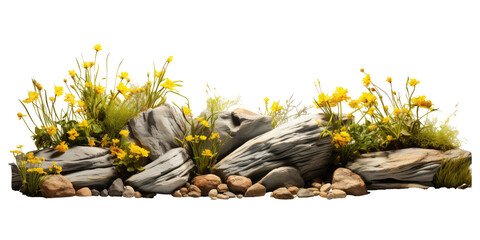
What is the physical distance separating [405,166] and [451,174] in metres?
0.57

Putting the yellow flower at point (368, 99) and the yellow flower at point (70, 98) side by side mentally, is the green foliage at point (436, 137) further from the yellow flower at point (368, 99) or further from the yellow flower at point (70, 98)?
the yellow flower at point (70, 98)

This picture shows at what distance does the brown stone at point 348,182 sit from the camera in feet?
19.6

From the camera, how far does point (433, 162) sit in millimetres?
6133

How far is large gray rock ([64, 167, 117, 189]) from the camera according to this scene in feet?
19.9

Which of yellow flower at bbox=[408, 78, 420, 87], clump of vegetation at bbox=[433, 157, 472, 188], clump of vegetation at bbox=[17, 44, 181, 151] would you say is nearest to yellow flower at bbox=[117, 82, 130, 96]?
clump of vegetation at bbox=[17, 44, 181, 151]

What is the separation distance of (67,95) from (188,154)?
180 cm

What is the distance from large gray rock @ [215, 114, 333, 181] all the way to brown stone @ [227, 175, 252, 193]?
109 millimetres

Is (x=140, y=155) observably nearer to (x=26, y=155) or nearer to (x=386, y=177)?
(x=26, y=155)

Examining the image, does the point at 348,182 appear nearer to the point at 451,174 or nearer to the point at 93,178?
the point at 451,174

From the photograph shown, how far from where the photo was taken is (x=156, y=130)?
6551mm

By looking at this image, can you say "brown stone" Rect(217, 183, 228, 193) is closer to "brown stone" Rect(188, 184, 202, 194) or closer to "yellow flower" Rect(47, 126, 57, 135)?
"brown stone" Rect(188, 184, 202, 194)

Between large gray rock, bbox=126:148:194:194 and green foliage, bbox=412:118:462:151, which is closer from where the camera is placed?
large gray rock, bbox=126:148:194:194

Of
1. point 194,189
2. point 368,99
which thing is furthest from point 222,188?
point 368,99

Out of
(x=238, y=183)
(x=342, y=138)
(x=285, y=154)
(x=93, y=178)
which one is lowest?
(x=238, y=183)
